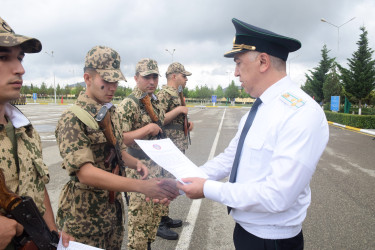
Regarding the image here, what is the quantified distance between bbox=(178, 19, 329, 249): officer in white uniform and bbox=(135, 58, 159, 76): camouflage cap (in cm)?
160

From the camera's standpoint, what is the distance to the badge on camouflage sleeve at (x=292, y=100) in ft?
5.16

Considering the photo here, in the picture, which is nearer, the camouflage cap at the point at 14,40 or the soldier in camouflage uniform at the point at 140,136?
the camouflage cap at the point at 14,40

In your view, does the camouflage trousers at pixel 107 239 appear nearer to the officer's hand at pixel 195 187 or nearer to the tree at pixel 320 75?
the officer's hand at pixel 195 187

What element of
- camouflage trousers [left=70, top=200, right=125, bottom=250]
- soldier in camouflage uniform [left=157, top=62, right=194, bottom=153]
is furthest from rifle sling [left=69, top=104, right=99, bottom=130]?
soldier in camouflage uniform [left=157, top=62, right=194, bottom=153]

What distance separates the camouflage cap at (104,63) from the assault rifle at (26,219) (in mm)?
1113

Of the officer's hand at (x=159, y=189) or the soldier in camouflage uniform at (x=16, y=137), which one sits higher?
the soldier in camouflage uniform at (x=16, y=137)

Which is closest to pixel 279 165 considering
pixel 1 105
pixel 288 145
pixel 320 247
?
pixel 288 145

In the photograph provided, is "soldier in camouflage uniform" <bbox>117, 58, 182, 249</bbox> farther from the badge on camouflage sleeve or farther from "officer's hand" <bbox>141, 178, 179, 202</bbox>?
the badge on camouflage sleeve

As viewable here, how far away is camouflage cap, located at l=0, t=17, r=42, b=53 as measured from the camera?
1.38 m

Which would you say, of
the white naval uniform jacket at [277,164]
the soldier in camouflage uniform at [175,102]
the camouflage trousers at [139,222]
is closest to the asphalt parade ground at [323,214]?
the camouflage trousers at [139,222]

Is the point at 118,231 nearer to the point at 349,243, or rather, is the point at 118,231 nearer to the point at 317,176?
the point at 349,243

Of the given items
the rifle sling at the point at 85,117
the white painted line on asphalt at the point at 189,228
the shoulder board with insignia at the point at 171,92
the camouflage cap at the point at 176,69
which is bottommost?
the white painted line on asphalt at the point at 189,228

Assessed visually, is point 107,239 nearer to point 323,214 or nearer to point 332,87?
point 323,214

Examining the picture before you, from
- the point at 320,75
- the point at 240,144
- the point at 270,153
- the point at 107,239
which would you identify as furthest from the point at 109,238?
the point at 320,75
